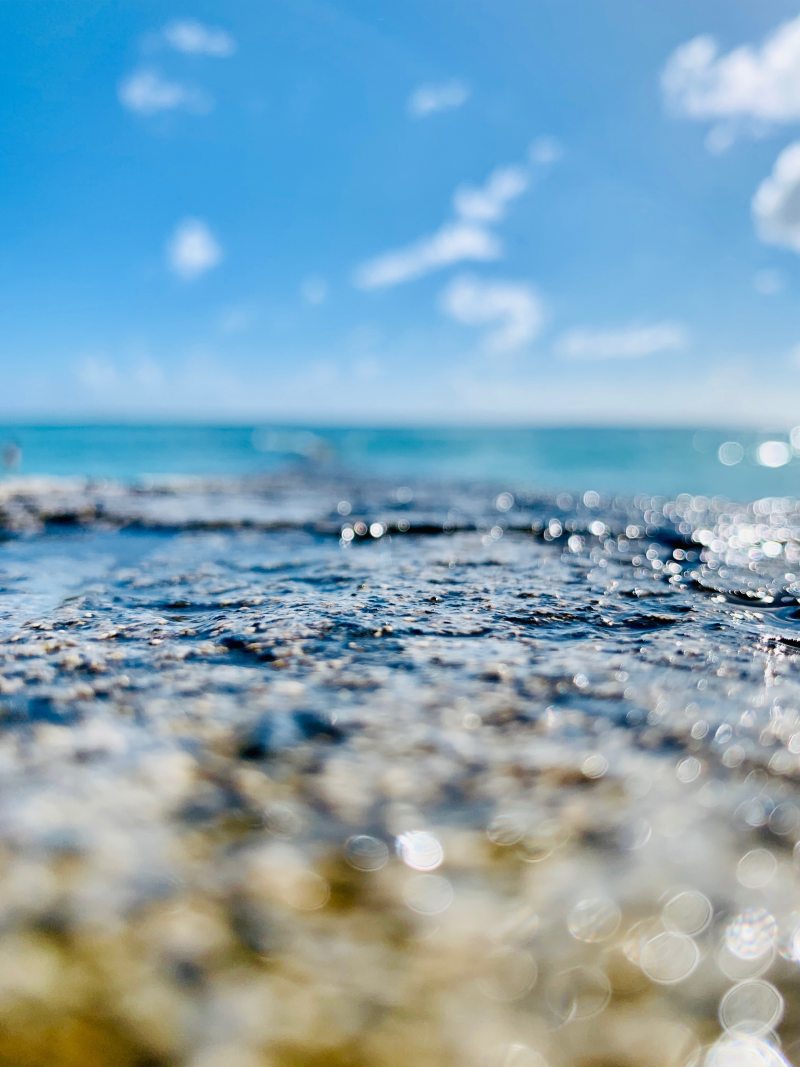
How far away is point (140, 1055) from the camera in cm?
127

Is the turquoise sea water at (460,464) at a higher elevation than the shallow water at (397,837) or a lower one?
higher

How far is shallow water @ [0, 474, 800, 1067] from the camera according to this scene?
136 cm

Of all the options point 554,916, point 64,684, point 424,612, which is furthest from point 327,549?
point 554,916

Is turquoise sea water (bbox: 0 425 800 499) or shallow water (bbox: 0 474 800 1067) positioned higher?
turquoise sea water (bbox: 0 425 800 499)

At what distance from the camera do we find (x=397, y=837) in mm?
1899

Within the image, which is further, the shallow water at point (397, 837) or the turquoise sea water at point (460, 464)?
the turquoise sea water at point (460, 464)

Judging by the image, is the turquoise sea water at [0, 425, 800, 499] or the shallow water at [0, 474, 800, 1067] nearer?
the shallow water at [0, 474, 800, 1067]

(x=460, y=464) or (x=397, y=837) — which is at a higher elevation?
(x=460, y=464)

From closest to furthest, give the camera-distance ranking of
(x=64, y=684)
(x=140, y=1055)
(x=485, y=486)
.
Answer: (x=140, y=1055), (x=64, y=684), (x=485, y=486)

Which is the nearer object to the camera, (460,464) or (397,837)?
(397,837)

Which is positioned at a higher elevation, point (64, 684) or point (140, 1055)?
point (64, 684)

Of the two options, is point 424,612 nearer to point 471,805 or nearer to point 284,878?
point 471,805

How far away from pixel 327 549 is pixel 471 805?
5.33 m

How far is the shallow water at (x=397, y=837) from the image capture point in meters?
1.36
